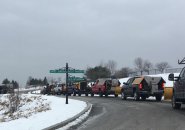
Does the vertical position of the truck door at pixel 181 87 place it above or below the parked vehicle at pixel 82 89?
below

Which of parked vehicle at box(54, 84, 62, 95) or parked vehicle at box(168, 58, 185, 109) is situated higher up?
parked vehicle at box(54, 84, 62, 95)

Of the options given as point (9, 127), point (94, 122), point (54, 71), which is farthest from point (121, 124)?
point (54, 71)

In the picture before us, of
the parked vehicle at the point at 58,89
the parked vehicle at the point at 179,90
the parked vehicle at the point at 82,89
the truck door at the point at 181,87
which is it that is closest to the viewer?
the truck door at the point at 181,87

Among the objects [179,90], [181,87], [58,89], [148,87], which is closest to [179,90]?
[179,90]

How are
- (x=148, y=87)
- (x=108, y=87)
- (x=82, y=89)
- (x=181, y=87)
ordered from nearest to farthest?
1. (x=181, y=87)
2. (x=148, y=87)
3. (x=108, y=87)
4. (x=82, y=89)

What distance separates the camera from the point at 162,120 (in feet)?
52.3

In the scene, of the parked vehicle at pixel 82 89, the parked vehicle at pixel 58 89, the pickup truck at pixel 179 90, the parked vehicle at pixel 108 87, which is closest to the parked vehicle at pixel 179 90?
the pickup truck at pixel 179 90

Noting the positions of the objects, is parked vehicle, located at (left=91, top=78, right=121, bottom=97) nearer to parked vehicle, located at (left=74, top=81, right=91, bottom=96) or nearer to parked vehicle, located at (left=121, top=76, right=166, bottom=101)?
parked vehicle, located at (left=74, top=81, right=91, bottom=96)

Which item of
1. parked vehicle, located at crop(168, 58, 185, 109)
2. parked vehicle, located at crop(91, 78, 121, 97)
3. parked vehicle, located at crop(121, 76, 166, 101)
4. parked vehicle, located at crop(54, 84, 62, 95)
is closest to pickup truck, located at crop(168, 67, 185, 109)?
parked vehicle, located at crop(168, 58, 185, 109)

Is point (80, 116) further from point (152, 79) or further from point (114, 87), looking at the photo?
point (114, 87)

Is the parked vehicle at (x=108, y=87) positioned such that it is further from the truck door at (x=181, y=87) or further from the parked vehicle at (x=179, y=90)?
the truck door at (x=181, y=87)

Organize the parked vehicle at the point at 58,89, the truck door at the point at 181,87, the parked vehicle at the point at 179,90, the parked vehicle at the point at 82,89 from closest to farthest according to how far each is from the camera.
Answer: the truck door at the point at 181,87 < the parked vehicle at the point at 179,90 < the parked vehicle at the point at 82,89 < the parked vehicle at the point at 58,89

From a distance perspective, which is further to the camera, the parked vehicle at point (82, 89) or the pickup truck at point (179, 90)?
the parked vehicle at point (82, 89)

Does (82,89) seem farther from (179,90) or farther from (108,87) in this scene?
(179,90)
